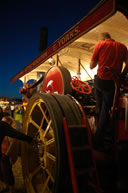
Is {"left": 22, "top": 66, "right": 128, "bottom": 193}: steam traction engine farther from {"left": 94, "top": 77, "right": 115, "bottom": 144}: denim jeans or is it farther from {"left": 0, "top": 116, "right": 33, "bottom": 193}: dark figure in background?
{"left": 0, "top": 116, "right": 33, "bottom": 193}: dark figure in background

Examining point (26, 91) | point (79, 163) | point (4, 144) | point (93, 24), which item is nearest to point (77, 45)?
point (26, 91)

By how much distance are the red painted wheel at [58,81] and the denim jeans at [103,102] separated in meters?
0.88

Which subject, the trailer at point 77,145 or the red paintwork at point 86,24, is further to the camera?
the red paintwork at point 86,24

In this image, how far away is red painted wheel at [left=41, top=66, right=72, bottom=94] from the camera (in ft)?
9.71

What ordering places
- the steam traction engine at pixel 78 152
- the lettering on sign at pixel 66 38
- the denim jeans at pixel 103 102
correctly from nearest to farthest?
1. the steam traction engine at pixel 78 152
2. the denim jeans at pixel 103 102
3. the lettering on sign at pixel 66 38

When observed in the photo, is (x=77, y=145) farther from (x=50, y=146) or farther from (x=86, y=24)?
(x=86, y=24)

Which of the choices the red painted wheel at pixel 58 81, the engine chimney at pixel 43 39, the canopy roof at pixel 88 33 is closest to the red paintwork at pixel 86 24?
the canopy roof at pixel 88 33

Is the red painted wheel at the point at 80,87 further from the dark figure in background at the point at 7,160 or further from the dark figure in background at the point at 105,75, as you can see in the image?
the dark figure in background at the point at 7,160

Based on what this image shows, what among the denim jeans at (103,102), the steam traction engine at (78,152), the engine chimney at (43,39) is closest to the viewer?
the steam traction engine at (78,152)

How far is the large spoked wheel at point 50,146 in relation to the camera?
1603 millimetres

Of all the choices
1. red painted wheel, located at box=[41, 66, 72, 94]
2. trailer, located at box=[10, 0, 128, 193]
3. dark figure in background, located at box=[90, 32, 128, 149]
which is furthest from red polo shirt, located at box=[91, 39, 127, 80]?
red painted wheel, located at box=[41, 66, 72, 94]

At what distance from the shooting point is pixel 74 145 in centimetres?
164

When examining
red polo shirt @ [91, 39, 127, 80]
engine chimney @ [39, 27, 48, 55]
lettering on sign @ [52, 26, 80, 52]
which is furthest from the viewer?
engine chimney @ [39, 27, 48, 55]

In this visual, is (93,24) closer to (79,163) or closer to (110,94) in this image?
(110,94)
